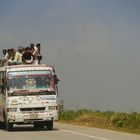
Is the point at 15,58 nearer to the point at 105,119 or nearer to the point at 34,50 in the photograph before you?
the point at 34,50

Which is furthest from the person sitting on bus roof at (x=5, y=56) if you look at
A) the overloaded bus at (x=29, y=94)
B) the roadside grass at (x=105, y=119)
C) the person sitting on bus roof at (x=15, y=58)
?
the roadside grass at (x=105, y=119)

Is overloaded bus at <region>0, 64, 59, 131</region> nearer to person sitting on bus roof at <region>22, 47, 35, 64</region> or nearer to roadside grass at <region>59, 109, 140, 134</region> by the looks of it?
person sitting on bus roof at <region>22, 47, 35, 64</region>

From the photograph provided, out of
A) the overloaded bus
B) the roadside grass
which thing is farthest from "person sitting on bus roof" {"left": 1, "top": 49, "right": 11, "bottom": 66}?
the roadside grass

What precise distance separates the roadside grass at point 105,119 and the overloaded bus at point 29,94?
11.0 feet

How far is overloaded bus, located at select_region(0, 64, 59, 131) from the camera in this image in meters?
26.1

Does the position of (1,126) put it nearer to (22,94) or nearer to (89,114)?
(22,94)

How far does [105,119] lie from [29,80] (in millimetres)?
6621

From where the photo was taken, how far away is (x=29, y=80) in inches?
1039

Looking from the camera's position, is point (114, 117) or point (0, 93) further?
point (114, 117)

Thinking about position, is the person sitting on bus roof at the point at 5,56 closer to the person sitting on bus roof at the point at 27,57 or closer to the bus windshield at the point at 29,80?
the person sitting on bus roof at the point at 27,57

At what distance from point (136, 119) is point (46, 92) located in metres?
4.96

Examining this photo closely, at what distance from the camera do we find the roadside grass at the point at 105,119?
95.1 feet

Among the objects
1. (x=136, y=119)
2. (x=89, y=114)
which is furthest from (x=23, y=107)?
(x=89, y=114)

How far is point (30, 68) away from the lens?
26594 mm
